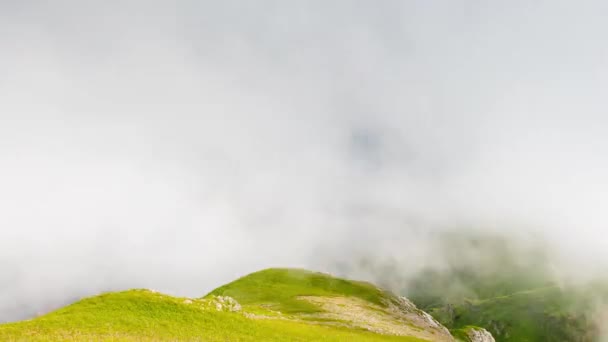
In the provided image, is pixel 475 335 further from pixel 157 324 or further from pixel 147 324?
pixel 147 324

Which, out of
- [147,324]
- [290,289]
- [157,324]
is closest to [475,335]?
[290,289]

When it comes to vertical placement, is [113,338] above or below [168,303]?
below

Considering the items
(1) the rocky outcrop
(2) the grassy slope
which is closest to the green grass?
(1) the rocky outcrop

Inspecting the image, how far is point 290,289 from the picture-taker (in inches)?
6481

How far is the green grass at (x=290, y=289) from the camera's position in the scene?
148375 mm

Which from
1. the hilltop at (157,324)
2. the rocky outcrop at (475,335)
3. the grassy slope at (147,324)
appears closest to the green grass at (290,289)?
the rocky outcrop at (475,335)

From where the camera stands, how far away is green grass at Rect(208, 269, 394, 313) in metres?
148

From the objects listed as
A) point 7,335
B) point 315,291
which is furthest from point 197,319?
point 315,291

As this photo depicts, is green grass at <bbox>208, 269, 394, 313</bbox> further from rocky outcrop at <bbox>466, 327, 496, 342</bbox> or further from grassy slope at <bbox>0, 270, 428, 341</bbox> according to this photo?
grassy slope at <bbox>0, 270, 428, 341</bbox>

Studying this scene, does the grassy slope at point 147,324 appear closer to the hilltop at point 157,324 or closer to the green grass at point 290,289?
the hilltop at point 157,324

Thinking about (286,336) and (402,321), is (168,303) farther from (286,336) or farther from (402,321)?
(402,321)

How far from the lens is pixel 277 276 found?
18938cm

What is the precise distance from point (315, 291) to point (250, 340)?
109496mm

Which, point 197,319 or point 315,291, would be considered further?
point 315,291
